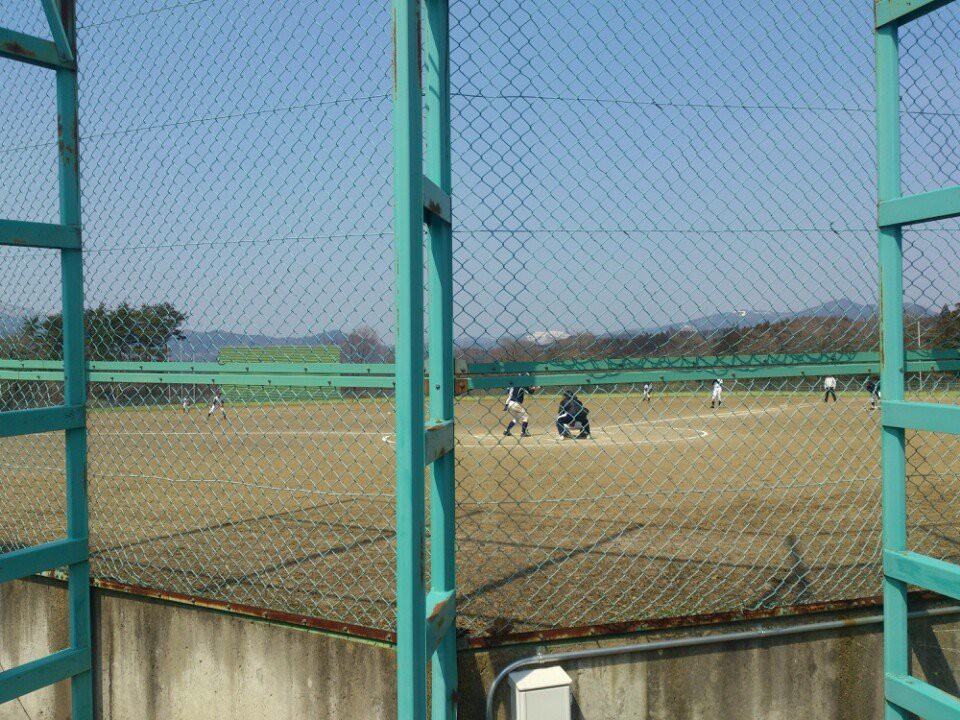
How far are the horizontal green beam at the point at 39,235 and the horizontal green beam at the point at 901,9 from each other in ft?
10.6

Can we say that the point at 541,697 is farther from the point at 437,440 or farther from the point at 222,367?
the point at 222,367

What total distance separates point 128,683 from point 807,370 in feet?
11.1

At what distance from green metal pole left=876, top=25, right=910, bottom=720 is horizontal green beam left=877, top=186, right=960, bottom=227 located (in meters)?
0.05

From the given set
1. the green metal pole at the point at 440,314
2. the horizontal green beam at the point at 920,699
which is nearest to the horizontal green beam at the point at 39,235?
the green metal pole at the point at 440,314

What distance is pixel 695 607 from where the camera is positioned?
139 inches

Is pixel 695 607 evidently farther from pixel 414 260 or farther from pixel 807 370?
pixel 414 260

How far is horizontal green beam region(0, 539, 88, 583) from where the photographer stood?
2701mm

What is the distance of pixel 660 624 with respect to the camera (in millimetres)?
2932

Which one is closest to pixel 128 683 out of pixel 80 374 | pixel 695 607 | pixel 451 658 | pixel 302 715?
pixel 302 715

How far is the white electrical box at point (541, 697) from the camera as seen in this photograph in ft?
8.73

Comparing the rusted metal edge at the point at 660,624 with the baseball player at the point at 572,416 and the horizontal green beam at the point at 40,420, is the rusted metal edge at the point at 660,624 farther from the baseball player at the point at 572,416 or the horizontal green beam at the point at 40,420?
the horizontal green beam at the point at 40,420

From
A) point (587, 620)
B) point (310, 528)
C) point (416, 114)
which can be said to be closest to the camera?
point (416, 114)

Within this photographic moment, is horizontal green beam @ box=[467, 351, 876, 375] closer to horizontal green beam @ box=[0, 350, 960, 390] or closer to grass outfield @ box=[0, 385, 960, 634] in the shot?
horizontal green beam @ box=[0, 350, 960, 390]

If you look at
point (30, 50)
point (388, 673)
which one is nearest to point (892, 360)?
point (388, 673)
